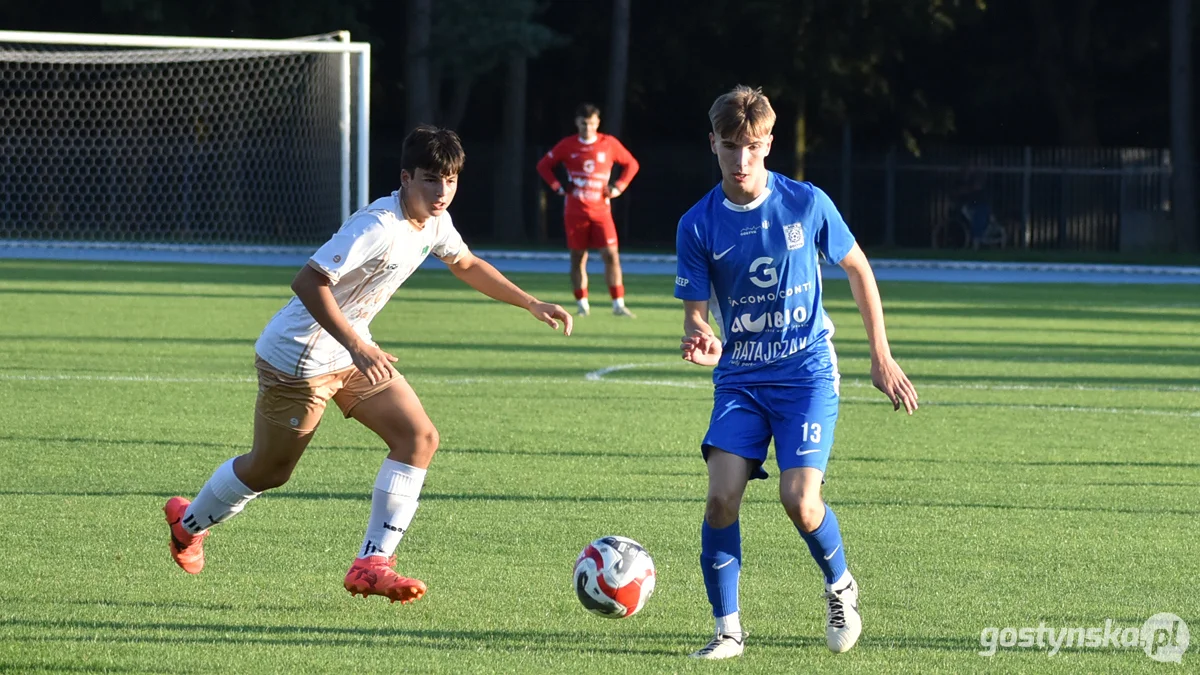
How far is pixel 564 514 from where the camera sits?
683cm

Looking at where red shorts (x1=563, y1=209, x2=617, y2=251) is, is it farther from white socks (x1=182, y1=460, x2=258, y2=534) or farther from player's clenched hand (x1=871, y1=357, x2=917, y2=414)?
player's clenched hand (x1=871, y1=357, x2=917, y2=414)

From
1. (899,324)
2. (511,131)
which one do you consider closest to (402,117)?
(511,131)

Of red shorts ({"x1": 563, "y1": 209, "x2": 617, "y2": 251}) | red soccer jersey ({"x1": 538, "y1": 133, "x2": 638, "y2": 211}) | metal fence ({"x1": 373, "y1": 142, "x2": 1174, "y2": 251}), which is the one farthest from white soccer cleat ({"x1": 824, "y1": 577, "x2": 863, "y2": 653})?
metal fence ({"x1": 373, "y1": 142, "x2": 1174, "y2": 251})

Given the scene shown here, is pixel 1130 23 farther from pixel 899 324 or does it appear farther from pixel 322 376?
pixel 322 376

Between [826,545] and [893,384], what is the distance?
52 cm

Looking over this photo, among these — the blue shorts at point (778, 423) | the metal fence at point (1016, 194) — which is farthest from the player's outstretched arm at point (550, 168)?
the metal fence at point (1016, 194)

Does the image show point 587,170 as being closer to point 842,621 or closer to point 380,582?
point 380,582

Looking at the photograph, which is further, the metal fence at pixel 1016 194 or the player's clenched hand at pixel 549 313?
the metal fence at pixel 1016 194

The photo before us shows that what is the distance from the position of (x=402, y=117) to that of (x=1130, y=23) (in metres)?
17.4

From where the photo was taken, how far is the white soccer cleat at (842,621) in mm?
4816

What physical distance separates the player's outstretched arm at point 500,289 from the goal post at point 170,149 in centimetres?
1676

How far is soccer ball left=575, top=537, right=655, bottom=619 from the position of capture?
500 centimetres

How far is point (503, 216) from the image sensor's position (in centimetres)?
3716

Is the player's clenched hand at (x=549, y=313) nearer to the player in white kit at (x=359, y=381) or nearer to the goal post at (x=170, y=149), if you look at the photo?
the player in white kit at (x=359, y=381)
